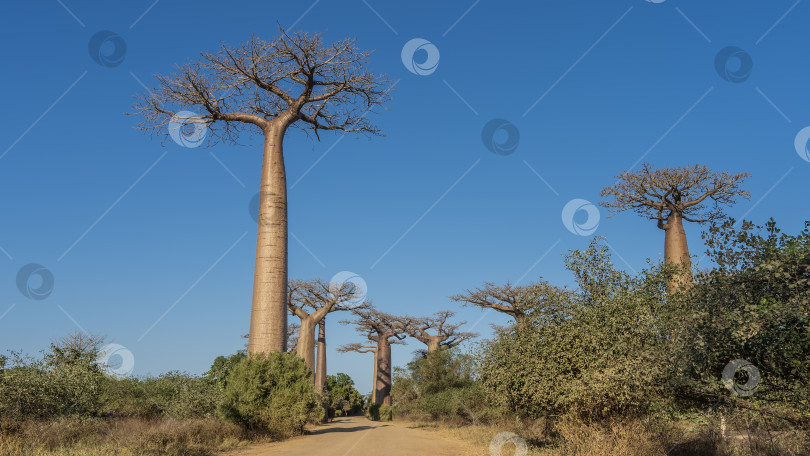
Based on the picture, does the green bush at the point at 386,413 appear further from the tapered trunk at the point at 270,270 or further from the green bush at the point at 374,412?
the tapered trunk at the point at 270,270

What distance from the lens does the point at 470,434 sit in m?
18.5

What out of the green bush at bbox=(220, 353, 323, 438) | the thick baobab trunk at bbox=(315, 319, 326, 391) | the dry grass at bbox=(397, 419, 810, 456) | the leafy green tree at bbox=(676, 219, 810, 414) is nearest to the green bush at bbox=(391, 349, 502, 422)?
the thick baobab trunk at bbox=(315, 319, 326, 391)

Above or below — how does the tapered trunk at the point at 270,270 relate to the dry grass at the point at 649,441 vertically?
above

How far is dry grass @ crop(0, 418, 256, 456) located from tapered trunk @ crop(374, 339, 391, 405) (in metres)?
31.3

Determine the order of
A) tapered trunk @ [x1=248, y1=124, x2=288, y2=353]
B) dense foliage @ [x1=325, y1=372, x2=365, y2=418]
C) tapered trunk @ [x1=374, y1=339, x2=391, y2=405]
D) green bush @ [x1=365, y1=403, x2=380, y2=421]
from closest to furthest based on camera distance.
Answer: tapered trunk @ [x1=248, y1=124, x2=288, y2=353], green bush @ [x1=365, y1=403, x2=380, y2=421], tapered trunk @ [x1=374, y1=339, x2=391, y2=405], dense foliage @ [x1=325, y1=372, x2=365, y2=418]
